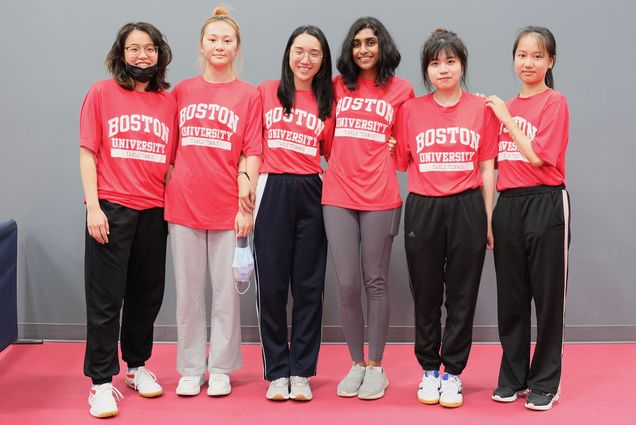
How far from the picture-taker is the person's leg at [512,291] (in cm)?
254

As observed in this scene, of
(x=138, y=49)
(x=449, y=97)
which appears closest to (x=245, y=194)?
(x=138, y=49)

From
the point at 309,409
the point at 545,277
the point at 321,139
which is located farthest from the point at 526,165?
→ the point at 309,409

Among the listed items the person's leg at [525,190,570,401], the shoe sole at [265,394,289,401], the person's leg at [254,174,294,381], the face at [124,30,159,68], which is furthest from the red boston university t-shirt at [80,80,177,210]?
the person's leg at [525,190,570,401]

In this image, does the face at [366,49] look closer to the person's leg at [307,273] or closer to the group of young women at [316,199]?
the group of young women at [316,199]

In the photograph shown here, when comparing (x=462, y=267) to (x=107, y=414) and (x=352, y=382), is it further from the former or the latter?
(x=107, y=414)

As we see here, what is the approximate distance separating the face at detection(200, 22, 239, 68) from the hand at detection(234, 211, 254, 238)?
61 cm

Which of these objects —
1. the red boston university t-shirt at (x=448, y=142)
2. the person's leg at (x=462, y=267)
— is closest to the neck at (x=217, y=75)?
the red boston university t-shirt at (x=448, y=142)

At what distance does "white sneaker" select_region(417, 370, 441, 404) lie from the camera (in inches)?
103

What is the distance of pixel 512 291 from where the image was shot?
102 inches

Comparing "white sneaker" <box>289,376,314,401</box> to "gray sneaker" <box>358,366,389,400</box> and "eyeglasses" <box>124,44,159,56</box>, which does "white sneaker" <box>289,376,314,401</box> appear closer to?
"gray sneaker" <box>358,366,389,400</box>

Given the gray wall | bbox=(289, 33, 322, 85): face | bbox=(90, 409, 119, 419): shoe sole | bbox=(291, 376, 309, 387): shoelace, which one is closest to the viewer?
bbox=(90, 409, 119, 419): shoe sole

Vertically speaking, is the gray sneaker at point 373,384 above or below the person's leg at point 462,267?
below

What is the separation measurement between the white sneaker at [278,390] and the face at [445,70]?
53.9 inches

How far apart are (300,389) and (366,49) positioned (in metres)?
1.41
